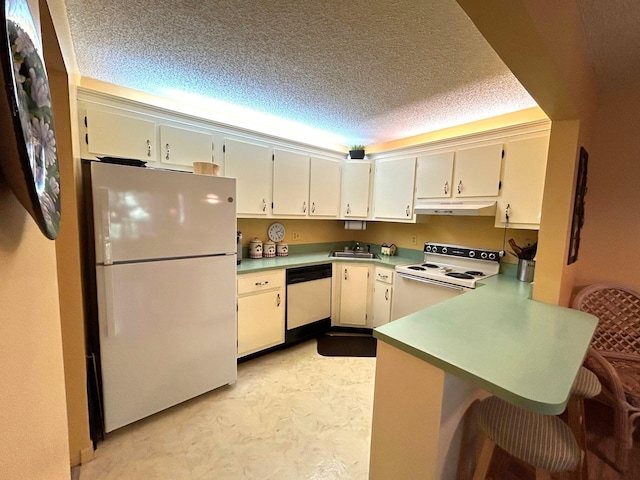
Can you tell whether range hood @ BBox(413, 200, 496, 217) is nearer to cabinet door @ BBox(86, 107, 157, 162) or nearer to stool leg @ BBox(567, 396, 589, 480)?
stool leg @ BBox(567, 396, 589, 480)

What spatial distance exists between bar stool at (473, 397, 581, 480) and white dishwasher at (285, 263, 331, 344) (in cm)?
189

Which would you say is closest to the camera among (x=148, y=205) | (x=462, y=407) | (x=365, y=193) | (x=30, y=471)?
(x=30, y=471)

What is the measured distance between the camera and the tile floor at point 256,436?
154cm

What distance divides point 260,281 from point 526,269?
224cm

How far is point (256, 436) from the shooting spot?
1.77 metres

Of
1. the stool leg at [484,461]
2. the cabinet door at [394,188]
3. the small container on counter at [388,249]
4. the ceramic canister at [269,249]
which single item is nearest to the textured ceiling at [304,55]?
the cabinet door at [394,188]

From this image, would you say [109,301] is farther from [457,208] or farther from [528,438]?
[457,208]

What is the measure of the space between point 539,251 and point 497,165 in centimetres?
95

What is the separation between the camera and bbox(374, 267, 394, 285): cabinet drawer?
9.78 ft

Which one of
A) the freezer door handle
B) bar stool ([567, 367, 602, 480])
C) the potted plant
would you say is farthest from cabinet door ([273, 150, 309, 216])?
bar stool ([567, 367, 602, 480])

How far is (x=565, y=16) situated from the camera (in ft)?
3.50

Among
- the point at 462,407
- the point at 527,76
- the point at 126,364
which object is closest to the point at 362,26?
the point at 527,76

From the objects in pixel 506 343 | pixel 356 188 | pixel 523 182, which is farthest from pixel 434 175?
pixel 506 343

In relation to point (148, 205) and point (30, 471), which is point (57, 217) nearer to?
point (30, 471)
